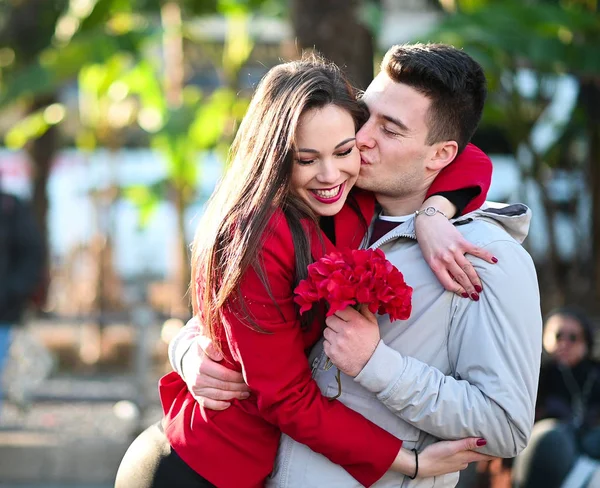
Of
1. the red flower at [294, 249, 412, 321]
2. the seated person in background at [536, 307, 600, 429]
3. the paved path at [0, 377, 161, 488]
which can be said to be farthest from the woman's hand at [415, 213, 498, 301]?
the paved path at [0, 377, 161, 488]

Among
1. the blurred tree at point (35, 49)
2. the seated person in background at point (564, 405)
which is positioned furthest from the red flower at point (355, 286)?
the blurred tree at point (35, 49)

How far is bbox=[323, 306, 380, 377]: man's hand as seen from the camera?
8.40ft

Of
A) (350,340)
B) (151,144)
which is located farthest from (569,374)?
(151,144)

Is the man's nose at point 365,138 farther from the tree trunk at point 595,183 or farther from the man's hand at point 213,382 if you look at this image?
the tree trunk at point 595,183

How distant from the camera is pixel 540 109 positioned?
494 inches

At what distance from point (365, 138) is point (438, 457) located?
0.90 m

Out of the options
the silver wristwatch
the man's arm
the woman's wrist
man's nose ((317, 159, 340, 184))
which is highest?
man's nose ((317, 159, 340, 184))

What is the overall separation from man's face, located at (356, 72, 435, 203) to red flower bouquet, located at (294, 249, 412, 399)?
45 centimetres

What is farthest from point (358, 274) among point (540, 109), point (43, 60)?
point (540, 109)

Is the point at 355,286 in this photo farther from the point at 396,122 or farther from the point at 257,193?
the point at 396,122

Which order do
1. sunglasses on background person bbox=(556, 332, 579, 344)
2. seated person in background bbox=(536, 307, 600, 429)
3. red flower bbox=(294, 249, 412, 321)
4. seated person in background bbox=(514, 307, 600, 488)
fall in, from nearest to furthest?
red flower bbox=(294, 249, 412, 321) → seated person in background bbox=(514, 307, 600, 488) → seated person in background bbox=(536, 307, 600, 429) → sunglasses on background person bbox=(556, 332, 579, 344)

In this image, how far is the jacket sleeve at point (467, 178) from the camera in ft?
9.53

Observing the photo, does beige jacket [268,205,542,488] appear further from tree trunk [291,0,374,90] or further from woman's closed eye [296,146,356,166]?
tree trunk [291,0,374,90]

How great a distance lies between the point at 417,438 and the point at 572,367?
306cm
